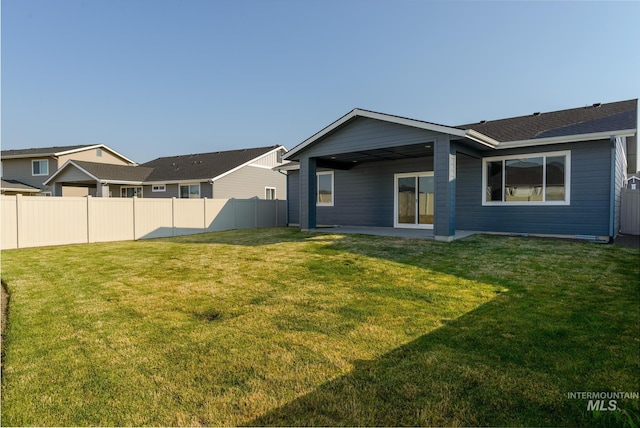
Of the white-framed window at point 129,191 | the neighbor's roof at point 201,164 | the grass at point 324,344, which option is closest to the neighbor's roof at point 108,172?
the neighbor's roof at point 201,164

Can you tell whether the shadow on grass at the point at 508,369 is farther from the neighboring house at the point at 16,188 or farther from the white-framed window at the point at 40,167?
the white-framed window at the point at 40,167

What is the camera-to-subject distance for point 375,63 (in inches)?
622

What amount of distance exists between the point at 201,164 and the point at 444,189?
19.1 m

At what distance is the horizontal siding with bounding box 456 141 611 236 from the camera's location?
31.7 ft

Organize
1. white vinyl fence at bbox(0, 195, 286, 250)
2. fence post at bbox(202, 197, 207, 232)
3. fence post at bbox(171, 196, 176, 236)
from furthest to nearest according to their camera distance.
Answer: fence post at bbox(202, 197, 207, 232), fence post at bbox(171, 196, 176, 236), white vinyl fence at bbox(0, 195, 286, 250)

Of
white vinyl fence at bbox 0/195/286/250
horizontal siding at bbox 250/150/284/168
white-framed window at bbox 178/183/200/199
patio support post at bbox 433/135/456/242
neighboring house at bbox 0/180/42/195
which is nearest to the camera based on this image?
patio support post at bbox 433/135/456/242

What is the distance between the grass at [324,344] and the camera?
236cm

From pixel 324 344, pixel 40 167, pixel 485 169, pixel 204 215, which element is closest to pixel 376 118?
pixel 485 169

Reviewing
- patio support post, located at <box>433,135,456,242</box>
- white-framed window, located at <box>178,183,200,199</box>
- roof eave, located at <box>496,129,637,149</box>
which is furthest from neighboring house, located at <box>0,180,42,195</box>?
roof eave, located at <box>496,129,637,149</box>

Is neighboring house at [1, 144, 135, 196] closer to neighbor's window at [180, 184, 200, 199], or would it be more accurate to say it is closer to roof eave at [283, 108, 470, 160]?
neighbor's window at [180, 184, 200, 199]

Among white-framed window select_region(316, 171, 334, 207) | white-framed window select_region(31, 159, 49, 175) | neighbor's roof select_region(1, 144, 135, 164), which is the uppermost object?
neighbor's roof select_region(1, 144, 135, 164)

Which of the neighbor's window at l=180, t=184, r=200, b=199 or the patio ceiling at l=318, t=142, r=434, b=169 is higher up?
the patio ceiling at l=318, t=142, r=434, b=169

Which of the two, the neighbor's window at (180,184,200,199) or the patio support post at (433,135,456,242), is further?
the neighbor's window at (180,184,200,199)

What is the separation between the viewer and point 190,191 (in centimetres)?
2206
